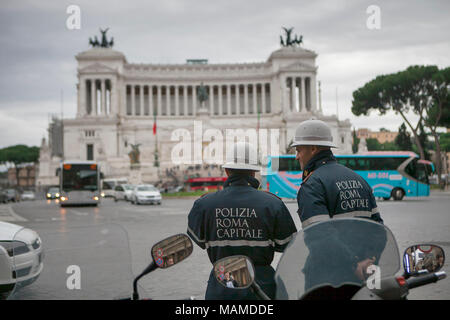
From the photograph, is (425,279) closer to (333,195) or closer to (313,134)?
(333,195)

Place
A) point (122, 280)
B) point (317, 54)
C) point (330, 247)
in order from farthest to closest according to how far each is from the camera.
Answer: point (317, 54) → point (122, 280) → point (330, 247)

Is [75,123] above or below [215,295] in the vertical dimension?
above

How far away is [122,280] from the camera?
5598mm

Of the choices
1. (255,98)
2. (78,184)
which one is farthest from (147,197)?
(255,98)

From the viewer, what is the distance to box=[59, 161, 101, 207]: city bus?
24.0m

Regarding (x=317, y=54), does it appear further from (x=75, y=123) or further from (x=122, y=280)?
(x=122, y=280)

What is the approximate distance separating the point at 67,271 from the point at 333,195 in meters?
4.73

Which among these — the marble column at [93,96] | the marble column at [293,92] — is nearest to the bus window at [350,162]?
the marble column at [293,92]

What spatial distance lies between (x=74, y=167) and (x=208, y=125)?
136ft

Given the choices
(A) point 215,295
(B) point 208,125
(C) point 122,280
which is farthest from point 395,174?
(B) point 208,125

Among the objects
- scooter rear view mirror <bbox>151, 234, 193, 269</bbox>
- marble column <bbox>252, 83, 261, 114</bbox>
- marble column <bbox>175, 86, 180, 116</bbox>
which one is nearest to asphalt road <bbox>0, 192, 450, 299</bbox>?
scooter rear view mirror <bbox>151, 234, 193, 269</bbox>

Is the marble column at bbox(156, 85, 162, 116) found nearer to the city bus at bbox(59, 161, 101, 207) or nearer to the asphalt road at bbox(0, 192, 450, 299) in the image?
the city bus at bbox(59, 161, 101, 207)

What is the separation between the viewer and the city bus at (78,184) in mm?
24047

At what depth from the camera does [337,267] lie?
2.03m
